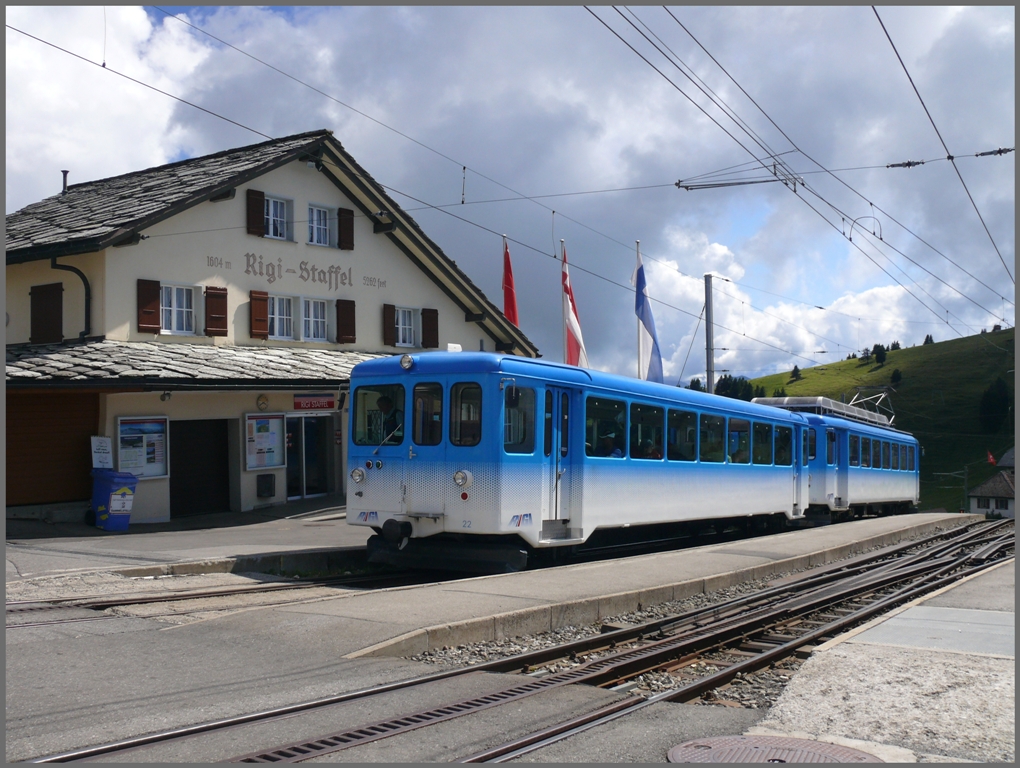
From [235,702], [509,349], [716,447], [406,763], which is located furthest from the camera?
[509,349]

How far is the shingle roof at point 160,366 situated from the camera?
1666 centimetres

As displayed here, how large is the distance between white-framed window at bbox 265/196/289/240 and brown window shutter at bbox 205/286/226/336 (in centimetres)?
235

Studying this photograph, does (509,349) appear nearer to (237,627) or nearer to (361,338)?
(361,338)

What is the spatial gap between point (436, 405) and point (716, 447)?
719 centimetres

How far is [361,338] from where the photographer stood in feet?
86.8

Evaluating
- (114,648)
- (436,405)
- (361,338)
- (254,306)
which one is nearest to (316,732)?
(114,648)

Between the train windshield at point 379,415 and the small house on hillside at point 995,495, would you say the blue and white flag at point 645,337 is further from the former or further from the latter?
the small house on hillside at point 995,495

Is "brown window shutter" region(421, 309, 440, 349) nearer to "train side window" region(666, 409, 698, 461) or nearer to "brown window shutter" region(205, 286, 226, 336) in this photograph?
"brown window shutter" region(205, 286, 226, 336)

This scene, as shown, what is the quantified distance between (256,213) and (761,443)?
42.1ft

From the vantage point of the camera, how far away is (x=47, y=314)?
20.5 meters

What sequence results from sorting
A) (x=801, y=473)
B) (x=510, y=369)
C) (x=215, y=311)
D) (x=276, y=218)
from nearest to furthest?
1. (x=510, y=369)
2. (x=215, y=311)
3. (x=801, y=473)
4. (x=276, y=218)

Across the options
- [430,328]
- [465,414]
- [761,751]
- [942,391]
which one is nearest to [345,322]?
[430,328]

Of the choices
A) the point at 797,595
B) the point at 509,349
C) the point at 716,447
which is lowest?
the point at 797,595

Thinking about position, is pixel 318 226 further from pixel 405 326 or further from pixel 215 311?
pixel 215 311
